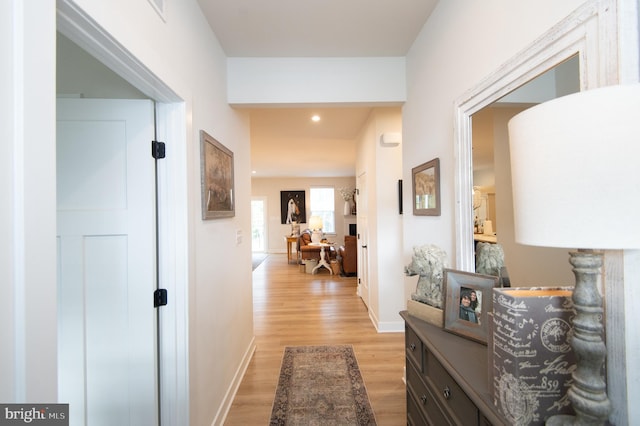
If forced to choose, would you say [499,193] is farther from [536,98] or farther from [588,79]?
[588,79]

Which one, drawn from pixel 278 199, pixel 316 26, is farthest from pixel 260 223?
pixel 316 26

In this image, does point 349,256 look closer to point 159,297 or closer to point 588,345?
point 159,297

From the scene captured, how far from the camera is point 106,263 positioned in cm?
130

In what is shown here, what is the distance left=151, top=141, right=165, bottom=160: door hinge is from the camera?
136 centimetres

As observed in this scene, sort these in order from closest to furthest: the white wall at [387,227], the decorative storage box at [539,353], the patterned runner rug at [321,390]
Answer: the decorative storage box at [539,353], the patterned runner rug at [321,390], the white wall at [387,227]

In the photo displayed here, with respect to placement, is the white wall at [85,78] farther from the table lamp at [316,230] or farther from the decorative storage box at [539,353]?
the table lamp at [316,230]

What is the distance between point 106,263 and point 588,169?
177 centimetres

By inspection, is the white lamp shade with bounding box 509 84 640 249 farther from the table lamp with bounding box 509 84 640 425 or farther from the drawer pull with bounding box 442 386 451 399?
the drawer pull with bounding box 442 386 451 399

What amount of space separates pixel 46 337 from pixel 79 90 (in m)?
1.43

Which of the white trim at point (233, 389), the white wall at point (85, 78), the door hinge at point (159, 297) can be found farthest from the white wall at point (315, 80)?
the white trim at point (233, 389)

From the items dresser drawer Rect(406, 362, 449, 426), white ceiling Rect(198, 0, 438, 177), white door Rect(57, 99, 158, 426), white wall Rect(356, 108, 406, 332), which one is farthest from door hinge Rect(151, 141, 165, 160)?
white wall Rect(356, 108, 406, 332)

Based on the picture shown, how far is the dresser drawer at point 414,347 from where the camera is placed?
1.34m

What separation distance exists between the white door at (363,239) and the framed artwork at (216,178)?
2238 mm

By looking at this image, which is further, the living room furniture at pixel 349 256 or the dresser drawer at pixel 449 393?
the living room furniture at pixel 349 256
